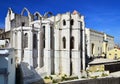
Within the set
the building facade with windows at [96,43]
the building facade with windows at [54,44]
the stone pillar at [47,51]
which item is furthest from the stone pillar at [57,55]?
the building facade with windows at [96,43]

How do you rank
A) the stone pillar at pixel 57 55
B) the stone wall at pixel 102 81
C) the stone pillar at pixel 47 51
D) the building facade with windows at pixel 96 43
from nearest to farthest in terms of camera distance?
the stone wall at pixel 102 81 < the stone pillar at pixel 47 51 < the stone pillar at pixel 57 55 < the building facade with windows at pixel 96 43

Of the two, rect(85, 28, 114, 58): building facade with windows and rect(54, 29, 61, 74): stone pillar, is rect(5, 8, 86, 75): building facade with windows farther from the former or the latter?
rect(85, 28, 114, 58): building facade with windows

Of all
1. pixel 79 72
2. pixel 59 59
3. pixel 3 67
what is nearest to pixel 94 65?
pixel 79 72

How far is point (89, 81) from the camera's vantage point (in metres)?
19.2

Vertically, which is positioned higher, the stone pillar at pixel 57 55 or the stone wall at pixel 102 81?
the stone pillar at pixel 57 55

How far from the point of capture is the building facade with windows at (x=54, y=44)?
32.1m

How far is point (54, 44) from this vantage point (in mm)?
34188

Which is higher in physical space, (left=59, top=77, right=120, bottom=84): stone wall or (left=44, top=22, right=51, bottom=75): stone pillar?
(left=44, top=22, right=51, bottom=75): stone pillar

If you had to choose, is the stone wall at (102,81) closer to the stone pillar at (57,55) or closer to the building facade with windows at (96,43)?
the stone pillar at (57,55)

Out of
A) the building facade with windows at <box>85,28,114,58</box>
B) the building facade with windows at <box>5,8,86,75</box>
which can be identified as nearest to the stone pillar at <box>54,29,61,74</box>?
the building facade with windows at <box>5,8,86,75</box>

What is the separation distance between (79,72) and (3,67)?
61.6ft

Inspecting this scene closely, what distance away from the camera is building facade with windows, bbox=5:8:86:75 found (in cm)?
3212

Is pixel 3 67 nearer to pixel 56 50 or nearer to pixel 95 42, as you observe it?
pixel 56 50

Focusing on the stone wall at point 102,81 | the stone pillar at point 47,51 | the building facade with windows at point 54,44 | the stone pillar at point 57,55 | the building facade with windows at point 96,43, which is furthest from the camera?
the building facade with windows at point 96,43
